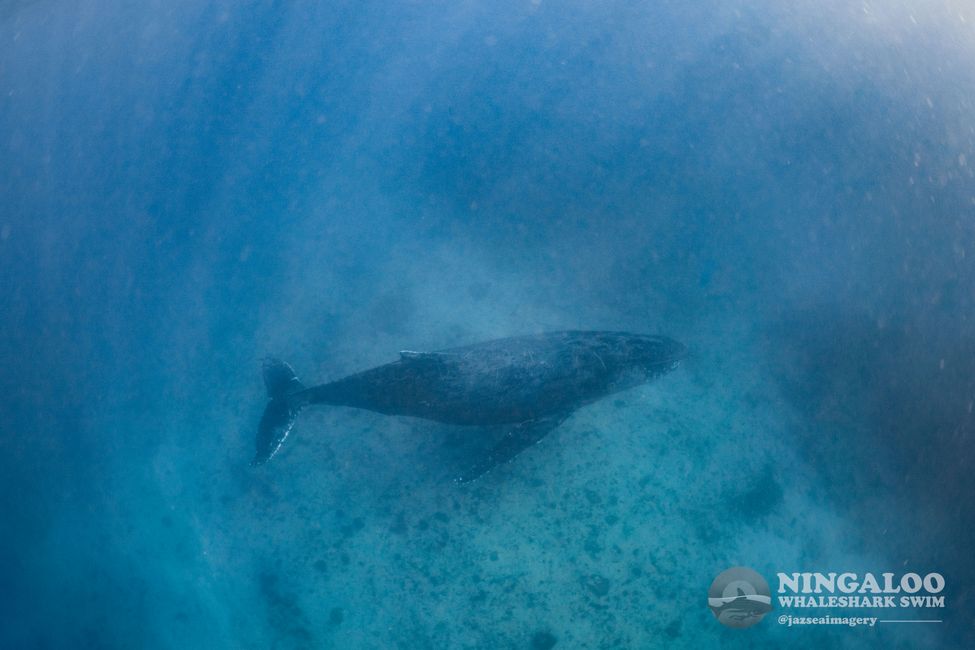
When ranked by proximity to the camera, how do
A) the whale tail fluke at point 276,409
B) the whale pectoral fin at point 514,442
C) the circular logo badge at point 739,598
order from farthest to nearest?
the whale tail fluke at point 276,409, the circular logo badge at point 739,598, the whale pectoral fin at point 514,442

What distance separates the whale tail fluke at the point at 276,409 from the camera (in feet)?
25.5

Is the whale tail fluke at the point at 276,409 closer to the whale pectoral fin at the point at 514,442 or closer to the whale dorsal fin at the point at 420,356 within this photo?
the whale dorsal fin at the point at 420,356

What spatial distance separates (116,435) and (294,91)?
1101cm

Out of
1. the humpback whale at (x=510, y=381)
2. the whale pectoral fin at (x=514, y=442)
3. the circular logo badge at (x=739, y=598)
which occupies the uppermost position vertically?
the humpback whale at (x=510, y=381)

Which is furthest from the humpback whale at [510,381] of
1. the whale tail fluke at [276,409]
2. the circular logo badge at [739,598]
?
the circular logo badge at [739,598]

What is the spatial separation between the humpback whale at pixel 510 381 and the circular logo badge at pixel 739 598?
3.12m

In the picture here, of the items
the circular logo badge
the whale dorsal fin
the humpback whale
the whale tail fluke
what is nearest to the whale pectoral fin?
the humpback whale

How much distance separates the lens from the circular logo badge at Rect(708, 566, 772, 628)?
6.96m

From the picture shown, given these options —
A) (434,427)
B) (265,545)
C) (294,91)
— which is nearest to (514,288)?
(434,427)

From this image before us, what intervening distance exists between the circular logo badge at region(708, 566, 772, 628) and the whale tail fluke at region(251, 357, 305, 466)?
6966 millimetres

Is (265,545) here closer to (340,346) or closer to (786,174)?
(340,346)

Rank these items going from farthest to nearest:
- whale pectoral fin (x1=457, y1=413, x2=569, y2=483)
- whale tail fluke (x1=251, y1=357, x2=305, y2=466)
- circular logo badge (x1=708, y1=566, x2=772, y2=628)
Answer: whale tail fluke (x1=251, y1=357, x2=305, y2=466) → circular logo badge (x1=708, y1=566, x2=772, y2=628) → whale pectoral fin (x1=457, y1=413, x2=569, y2=483)

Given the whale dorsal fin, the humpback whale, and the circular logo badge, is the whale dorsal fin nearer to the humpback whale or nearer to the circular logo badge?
the humpback whale

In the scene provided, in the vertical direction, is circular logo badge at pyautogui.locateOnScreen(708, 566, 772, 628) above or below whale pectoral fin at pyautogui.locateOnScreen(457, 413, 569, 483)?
below
